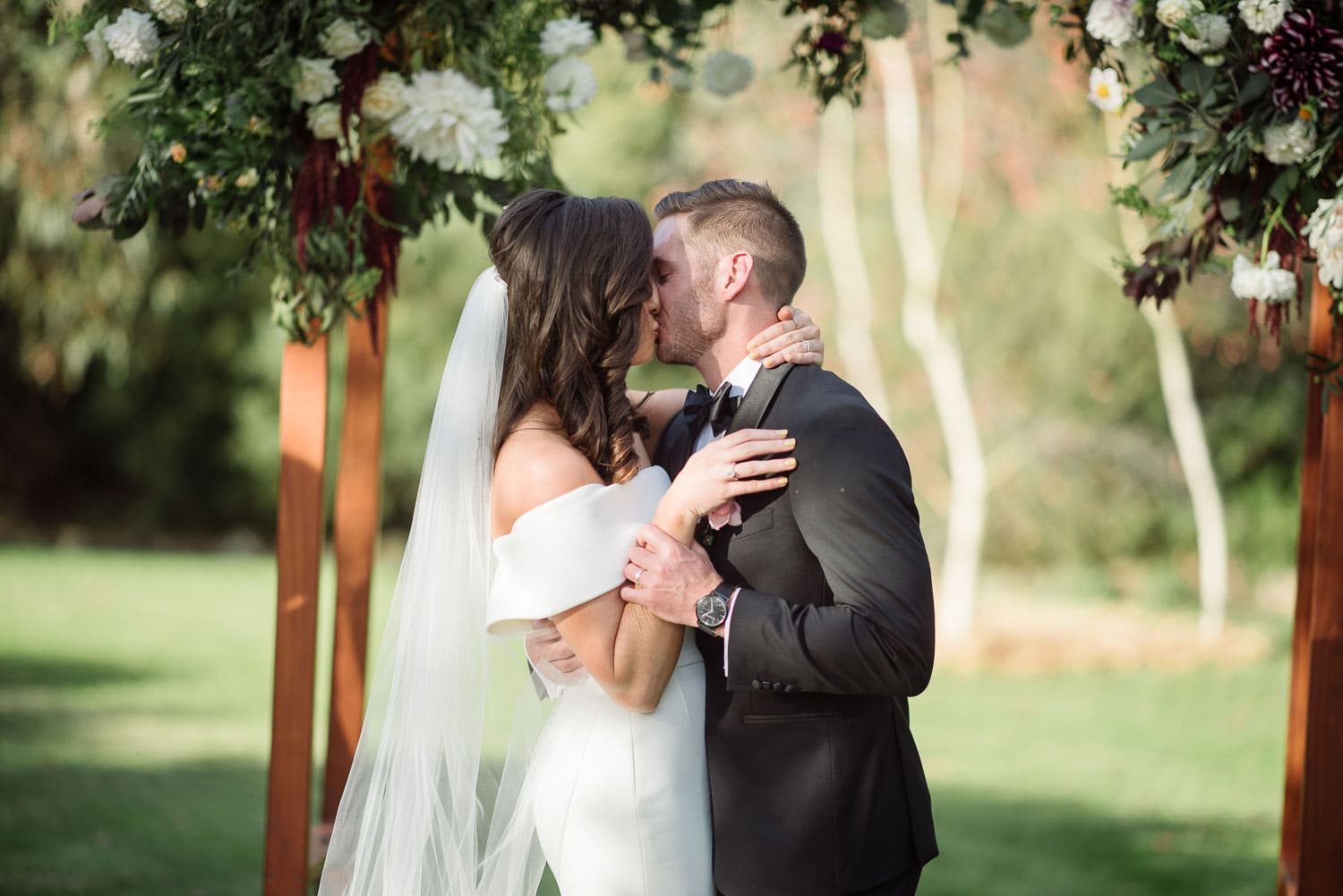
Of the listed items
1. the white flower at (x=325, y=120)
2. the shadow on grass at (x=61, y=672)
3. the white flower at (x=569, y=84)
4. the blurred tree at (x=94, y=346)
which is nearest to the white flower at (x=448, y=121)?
the white flower at (x=325, y=120)

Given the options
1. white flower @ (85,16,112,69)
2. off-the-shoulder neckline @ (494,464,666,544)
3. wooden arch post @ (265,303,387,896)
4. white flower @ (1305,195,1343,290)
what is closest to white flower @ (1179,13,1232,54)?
white flower @ (1305,195,1343,290)

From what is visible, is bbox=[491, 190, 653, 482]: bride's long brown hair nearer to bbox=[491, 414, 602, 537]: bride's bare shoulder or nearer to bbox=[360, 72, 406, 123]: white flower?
bbox=[491, 414, 602, 537]: bride's bare shoulder

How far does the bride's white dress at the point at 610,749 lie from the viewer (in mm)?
2451

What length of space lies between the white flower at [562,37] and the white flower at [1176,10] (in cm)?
145

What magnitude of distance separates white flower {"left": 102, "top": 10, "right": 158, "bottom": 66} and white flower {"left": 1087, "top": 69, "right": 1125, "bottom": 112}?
7.56 feet

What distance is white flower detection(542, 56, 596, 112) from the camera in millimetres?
3469

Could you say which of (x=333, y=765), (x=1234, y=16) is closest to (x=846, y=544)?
(x=1234, y=16)

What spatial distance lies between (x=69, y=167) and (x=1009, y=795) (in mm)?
8496

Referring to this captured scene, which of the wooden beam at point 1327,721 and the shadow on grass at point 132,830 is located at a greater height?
the wooden beam at point 1327,721

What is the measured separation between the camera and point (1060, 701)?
32.0 ft

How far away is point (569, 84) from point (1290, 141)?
5.90ft

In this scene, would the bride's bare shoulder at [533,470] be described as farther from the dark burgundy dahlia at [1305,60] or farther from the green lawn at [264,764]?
the green lawn at [264,764]

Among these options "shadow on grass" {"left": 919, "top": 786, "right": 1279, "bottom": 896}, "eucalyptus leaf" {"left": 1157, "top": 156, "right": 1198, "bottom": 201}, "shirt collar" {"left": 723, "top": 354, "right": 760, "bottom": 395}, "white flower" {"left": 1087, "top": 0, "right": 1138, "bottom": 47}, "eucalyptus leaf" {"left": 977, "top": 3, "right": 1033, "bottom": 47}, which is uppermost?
"eucalyptus leaf" {"left": 977, "top": 3, "right": 1033, "bottom": 47}

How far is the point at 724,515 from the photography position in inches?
97.0
